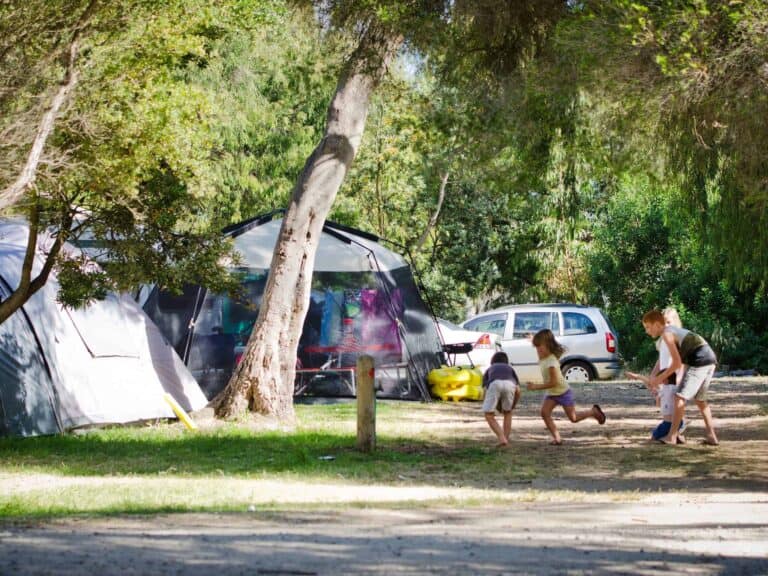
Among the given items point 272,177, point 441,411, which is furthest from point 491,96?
point 272,177

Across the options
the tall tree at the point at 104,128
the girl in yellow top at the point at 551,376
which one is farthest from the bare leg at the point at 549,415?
the tall tree at the point at 104,128

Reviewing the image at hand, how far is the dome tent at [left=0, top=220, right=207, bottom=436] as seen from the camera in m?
14.3

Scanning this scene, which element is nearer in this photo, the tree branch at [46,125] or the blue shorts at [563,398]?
the tree branch at [46,125]

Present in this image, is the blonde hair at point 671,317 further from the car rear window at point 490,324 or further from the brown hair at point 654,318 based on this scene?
the car rear window at point 490,324

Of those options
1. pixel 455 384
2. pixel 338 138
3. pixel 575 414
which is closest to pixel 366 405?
pixel 575 414

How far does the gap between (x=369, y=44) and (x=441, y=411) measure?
19.8 ft

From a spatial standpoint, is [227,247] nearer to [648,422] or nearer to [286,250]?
[286,250]

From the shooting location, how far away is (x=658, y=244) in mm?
35312

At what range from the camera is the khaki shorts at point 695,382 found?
12.7m

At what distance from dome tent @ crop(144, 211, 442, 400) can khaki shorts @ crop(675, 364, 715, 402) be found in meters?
7.95

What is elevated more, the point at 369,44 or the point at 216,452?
the point at 369,44

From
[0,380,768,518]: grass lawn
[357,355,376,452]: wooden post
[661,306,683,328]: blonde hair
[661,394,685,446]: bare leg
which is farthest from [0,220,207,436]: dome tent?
[661,306,683,328]: blonde hair

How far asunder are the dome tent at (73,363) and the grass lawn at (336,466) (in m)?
0.43

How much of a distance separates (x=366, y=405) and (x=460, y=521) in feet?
16.4
